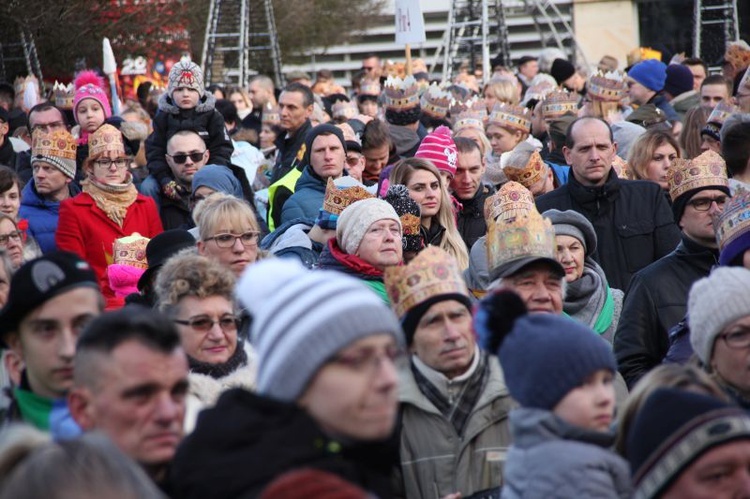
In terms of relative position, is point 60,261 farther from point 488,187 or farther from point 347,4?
point 347,4

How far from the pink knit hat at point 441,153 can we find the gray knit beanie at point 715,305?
4774mm

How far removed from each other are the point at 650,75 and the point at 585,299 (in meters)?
7.55

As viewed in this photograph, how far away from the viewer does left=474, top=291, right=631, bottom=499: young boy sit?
4.17 meters

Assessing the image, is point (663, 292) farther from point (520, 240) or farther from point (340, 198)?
point (340, 198)

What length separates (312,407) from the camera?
3.46m

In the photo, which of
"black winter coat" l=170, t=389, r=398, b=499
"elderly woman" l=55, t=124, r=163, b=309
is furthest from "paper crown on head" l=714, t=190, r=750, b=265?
"elderly woman" l=55, t=124, r=163, b=309

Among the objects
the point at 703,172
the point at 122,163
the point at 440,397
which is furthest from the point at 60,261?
the point at 122,163

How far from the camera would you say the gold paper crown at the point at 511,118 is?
1245 cm

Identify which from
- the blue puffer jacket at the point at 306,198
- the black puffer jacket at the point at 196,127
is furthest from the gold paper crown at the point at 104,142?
the black puffer jacket at the point at 196,127

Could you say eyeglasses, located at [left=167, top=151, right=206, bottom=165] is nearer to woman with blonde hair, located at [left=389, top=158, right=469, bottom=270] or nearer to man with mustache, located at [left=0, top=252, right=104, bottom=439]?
woman with blonde hair, located at [left=389, top=158, right=469, bottom=270]

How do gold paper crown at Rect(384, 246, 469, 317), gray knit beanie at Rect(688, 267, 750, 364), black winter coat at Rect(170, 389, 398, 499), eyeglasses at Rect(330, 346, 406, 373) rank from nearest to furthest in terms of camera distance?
black winter coat at Rect(170, 389, 398, 499), eyeglasses at Rect(330, 346, 406, 373), gray knit beanie at Rect(688, 267, 750, 364), gold paper crown at Rect(384, 246, 469, 317)

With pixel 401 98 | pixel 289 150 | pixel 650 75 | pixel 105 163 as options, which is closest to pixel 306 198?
pixel 105 163

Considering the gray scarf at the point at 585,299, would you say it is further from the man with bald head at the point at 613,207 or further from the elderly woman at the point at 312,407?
the elderly woman at the point at 312,407

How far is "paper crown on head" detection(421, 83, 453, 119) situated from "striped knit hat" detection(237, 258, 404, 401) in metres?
11.8
